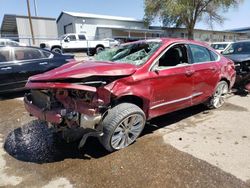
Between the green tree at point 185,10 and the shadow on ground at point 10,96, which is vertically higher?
the green tree at point 185,10

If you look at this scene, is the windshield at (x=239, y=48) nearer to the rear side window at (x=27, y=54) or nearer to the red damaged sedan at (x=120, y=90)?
the red damaged sedan at (x=120, y=90)

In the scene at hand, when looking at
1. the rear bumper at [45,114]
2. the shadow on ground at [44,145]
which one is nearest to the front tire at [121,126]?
the shadow on ground at [44,145]

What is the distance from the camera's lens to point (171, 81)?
4121 millimetres

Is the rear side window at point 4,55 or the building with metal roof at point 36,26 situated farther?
the building with metal roof at point 36,26

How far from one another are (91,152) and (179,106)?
74.3 inches

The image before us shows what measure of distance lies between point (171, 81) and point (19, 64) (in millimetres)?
4589

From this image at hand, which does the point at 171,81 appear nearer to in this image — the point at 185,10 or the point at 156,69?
the point at 156,69

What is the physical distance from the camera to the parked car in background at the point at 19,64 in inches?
253

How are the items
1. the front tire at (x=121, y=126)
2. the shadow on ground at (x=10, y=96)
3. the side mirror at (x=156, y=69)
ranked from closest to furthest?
the front tire at (x=121, y=126)
the side mirror at (x=156, y=69)
the shadow on ground at (x=10, y=96)

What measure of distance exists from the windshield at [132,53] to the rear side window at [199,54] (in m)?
0.90

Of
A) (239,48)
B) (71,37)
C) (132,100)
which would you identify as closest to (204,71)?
(132,100)

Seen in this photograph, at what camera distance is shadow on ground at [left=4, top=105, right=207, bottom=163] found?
349 cm

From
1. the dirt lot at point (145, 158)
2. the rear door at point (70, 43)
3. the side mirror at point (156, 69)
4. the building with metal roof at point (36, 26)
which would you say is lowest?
the dirt lot at point (145, 158)

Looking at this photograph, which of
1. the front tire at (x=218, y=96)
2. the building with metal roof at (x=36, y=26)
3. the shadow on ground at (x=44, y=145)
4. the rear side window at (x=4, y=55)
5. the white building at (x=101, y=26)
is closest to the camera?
the shadow on ground at (x=44, y=145)
